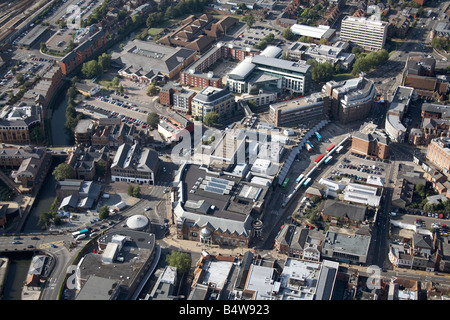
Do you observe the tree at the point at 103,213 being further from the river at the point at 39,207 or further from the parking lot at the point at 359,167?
the parking lot at the point at 359,167

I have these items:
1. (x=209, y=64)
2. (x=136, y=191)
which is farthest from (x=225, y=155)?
(x=209, y=64)

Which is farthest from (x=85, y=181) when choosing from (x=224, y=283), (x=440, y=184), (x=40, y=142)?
(x=440, y=184)

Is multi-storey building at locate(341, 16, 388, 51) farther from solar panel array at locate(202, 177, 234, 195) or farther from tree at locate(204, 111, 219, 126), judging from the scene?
solar panel array at locate(202, 177, 234, 195)

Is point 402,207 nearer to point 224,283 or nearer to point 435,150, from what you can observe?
point 435,150

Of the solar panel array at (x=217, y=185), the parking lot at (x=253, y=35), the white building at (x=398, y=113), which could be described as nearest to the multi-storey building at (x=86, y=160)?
the solar panel array at (x=217, y=185)

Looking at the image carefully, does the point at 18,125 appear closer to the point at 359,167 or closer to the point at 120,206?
the point at 120,206

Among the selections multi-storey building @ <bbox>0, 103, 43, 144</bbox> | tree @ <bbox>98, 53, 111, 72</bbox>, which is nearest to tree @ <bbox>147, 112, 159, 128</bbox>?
multi-storey building @ <bbox>0, 103, 43, 144</bbox>
